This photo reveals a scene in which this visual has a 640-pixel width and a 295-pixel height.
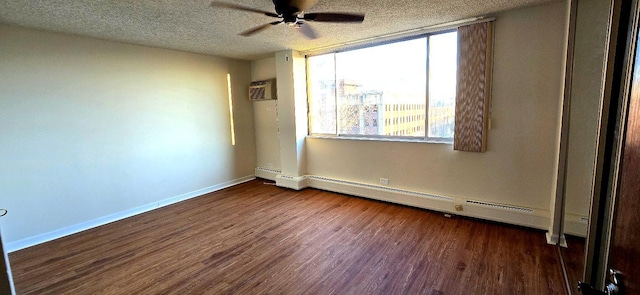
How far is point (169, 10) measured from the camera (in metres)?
2.61

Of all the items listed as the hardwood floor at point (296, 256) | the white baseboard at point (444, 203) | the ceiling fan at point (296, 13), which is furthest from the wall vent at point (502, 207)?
the ceiling fan at point (296, 13)

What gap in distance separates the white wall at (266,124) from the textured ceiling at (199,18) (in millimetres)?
1372

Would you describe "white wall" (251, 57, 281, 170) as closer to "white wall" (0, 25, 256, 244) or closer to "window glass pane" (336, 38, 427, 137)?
"white wall" (0, 25, 256, 244)

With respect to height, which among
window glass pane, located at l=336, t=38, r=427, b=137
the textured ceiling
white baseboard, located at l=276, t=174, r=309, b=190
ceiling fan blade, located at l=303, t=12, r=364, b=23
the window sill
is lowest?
white baseboard, located at l=276, t=174, r=309, b=190

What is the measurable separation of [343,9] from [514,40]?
182cm

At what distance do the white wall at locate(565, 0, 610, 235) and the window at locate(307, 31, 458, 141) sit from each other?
3.75 feet

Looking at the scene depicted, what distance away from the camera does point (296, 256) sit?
265cm

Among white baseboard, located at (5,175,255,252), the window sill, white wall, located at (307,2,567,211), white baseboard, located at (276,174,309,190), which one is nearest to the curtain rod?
white wall, located at (307,2,567,211)

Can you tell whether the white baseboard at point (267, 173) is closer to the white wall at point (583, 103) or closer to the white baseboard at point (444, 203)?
the white baseboard at point (444, 203)

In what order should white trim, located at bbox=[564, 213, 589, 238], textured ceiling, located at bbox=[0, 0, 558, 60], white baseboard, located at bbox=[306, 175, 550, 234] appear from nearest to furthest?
white trim, located at bbox=[564, 213, 589, 238] < textured ceiling, located at bbox=[0, 0, 558, 60] < white baseboard, located at bbox=[306, 175, 550, 234]

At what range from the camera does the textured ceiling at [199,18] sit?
248cm

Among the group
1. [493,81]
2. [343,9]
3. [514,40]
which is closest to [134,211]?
[343,9]

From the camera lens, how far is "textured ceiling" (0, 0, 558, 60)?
2477 mm

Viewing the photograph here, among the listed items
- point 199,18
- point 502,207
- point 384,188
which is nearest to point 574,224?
point 502,207
